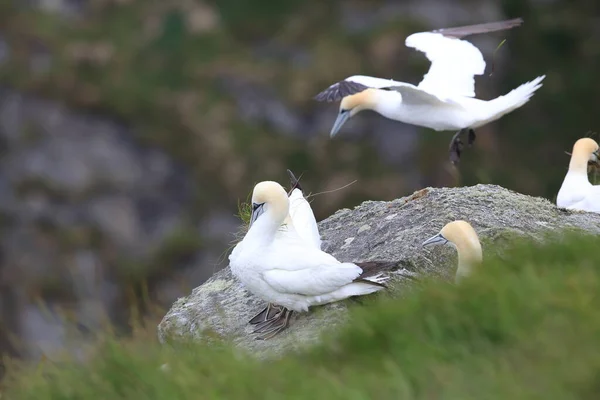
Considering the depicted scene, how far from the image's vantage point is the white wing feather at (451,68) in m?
10.4

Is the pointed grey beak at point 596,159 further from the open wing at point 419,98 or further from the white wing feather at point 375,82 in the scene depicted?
the white wing feather at point 375,82

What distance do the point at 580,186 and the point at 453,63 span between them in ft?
8.02

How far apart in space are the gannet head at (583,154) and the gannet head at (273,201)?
314 cm

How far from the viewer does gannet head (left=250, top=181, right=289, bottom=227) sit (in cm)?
657

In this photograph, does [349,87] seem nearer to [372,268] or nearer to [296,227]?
[296,227]

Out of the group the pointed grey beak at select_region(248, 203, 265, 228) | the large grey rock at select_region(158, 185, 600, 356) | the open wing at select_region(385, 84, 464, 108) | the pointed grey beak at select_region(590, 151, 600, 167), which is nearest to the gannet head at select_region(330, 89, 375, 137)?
the open wing at select_region(385, 84, 464, 108)

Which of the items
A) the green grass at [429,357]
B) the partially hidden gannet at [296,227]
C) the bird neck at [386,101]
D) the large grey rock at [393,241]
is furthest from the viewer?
the bird neck at [386,101]

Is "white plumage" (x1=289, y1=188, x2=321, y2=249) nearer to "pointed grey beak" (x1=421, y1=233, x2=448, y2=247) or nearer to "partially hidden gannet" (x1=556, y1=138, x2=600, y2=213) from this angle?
"pointed grey beak" (x1=421, y1=233, x2=448, y2=247)

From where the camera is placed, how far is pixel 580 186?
8719mm

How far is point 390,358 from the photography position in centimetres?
454

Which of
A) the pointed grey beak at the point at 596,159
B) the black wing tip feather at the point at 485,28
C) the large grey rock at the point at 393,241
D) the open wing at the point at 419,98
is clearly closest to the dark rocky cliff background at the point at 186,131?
the black wing tip feather at the point at 485,28

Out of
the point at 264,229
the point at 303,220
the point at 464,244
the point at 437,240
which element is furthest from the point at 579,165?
the point at 264,229

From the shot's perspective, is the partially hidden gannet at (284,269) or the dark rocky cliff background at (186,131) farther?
the dark rocky cliff background at (186,131)

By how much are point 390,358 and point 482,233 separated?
248cm
